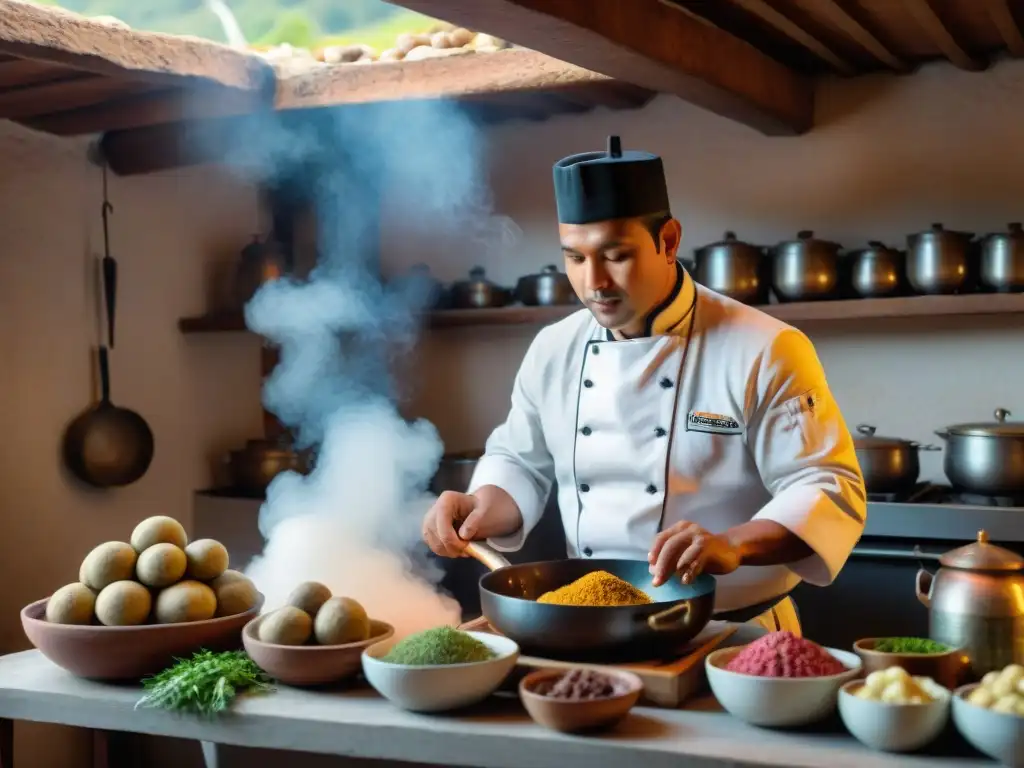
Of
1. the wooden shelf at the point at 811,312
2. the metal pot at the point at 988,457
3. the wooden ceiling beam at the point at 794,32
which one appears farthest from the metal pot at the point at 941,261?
the wooden ceiling beam at the point at 794,32

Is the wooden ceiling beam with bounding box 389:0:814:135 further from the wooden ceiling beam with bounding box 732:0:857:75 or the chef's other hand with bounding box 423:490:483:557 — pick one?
the chef's other hand with bounding box 423:490:483:557

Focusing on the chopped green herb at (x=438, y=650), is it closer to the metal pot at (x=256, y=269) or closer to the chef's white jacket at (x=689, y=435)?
the chef's white jacket at (x=689, y=435)

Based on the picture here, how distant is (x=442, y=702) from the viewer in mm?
1677

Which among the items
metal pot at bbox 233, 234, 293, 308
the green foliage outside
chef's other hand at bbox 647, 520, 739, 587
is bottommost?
chef's other hand at bbox 647, 520, 739, 587

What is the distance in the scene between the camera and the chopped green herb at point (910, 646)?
1.72 m

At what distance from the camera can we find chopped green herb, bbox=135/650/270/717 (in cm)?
176

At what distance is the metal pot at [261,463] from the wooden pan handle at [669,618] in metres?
3.03

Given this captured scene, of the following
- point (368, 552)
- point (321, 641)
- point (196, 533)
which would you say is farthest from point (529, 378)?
point (196, 533)

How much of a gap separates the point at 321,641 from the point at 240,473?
114 inches

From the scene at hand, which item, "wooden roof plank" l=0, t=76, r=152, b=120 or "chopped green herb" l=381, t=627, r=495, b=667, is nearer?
"chopped green herb" l=381, t=627, r=495, b=667

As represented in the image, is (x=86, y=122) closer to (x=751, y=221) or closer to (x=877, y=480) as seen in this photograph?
(x=751, y=221)

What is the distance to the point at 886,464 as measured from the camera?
3645mm

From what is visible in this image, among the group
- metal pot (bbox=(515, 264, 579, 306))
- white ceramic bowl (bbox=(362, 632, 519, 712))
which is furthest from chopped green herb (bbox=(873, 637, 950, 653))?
metal pot (bbox=(515, 264, 579, 306))

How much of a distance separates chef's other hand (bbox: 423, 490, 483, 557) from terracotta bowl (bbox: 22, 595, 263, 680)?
0.46 m
